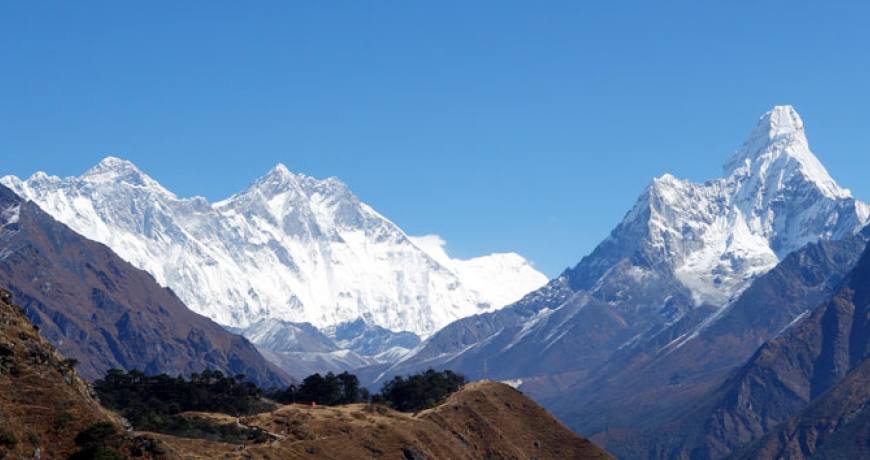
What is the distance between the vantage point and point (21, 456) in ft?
529

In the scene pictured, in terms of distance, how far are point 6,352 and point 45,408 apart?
10517 millimetres

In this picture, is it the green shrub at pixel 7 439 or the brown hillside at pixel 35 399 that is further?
the brown hillside at pixel 35 399

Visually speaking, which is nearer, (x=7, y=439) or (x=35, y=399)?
(x=7, y=439)

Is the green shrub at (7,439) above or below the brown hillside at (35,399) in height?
Answer: below

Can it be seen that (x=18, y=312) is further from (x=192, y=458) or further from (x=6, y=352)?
(x=192, y=458)

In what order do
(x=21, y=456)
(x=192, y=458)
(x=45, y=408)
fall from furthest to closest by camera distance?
(x=192, y=458), (x=45, y=408), (x=21, y=456)

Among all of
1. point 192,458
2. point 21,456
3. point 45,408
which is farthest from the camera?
point 192,458

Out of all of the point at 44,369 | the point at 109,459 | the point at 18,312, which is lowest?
the point at 109,459

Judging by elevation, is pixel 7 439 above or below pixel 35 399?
below

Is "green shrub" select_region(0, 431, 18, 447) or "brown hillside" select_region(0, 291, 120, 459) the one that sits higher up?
→ "brown hillside" select_region(0, 291, 120, 459)

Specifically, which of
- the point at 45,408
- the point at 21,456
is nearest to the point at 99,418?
the point at 45,408

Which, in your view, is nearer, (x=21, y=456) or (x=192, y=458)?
(x=21, y=456)

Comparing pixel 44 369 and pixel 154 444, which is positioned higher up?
pixel 44 369

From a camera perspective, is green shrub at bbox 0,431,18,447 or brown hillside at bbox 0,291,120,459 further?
brown hillside at bbox 0,291,120,459
